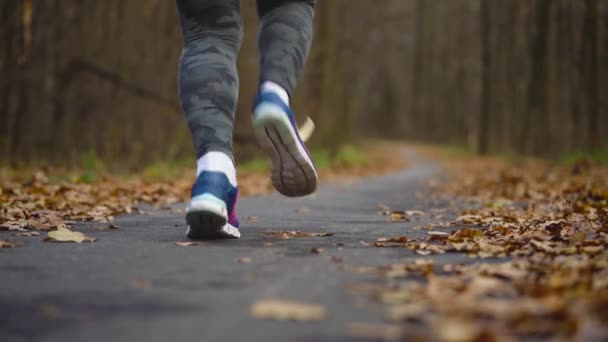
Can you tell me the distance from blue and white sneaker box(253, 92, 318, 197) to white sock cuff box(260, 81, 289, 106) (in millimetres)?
19

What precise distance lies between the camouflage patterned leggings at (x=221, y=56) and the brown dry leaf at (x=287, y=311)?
1.13 m

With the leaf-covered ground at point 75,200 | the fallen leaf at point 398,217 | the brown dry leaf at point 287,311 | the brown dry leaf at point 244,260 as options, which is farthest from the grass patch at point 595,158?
the brown dry leaf at point 287,311

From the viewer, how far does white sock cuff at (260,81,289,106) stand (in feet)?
8.54

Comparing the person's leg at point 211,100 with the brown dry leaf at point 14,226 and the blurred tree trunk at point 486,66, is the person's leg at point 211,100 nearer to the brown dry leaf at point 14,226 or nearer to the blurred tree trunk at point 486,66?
the brown dry leaf at point 14,226

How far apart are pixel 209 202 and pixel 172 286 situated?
2.27 feet

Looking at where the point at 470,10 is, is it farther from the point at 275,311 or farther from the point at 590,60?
the point at 275,311

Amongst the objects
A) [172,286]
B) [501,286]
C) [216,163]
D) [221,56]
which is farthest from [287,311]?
[221,56]

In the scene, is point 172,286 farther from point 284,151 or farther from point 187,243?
point 284,151

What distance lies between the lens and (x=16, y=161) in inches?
369

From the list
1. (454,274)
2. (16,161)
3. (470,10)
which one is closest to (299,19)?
(454,274)

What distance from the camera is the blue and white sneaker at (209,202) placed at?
2.45 metres

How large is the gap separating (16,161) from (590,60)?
12.6 metres

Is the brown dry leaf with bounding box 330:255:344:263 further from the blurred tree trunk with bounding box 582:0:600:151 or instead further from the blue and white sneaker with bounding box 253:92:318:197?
the blurred tree trunk with bounding box 582:0:600:151

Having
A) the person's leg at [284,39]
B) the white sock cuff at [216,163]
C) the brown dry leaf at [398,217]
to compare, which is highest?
the person's leg at [284,39]
